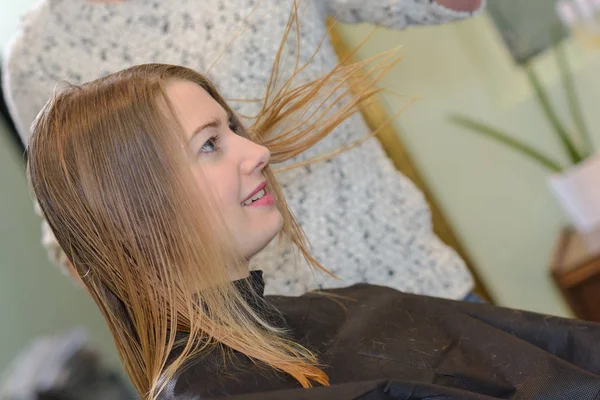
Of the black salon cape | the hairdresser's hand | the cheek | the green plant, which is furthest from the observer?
the green plant

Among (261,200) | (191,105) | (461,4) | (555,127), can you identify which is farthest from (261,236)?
(555,127)

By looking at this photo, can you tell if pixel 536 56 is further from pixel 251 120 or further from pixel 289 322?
pixel 289 322

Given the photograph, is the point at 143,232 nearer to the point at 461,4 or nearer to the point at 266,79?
the point at 266,79

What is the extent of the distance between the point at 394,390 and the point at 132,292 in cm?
32

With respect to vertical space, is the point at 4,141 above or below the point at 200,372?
above

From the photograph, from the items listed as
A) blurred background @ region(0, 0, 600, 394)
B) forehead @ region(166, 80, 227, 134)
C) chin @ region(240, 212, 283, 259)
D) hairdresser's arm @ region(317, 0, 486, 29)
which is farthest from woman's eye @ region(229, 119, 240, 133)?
blurred background @ region(0, 0, 600, 394)

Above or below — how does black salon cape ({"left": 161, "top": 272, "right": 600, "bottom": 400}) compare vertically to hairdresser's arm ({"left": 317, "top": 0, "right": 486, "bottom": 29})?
below

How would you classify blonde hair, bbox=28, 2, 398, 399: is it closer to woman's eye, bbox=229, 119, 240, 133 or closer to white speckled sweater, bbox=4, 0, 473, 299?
woman's eye, bbox=229, 119, 240, 133

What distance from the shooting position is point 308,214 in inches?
47.4

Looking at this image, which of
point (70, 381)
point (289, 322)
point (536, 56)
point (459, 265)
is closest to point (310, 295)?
point (289, 322)

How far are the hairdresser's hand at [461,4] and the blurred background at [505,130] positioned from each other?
802mm

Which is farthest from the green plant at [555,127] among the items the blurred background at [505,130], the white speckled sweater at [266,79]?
the white speckled sweater at [266,79]

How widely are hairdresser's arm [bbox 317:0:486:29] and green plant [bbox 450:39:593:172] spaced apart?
859 mm

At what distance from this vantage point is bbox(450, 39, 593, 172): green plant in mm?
1978
